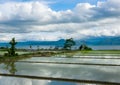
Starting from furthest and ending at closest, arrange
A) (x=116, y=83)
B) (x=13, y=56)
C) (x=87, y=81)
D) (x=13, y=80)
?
(x=13, y=56)
(x=13, y=80)
(x=87, y=81)
(x=116, y=83)

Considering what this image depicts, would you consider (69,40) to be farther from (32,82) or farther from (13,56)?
(32,82)

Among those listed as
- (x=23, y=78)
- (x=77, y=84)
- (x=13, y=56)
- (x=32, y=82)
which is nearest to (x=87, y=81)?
(x=77, y=84)

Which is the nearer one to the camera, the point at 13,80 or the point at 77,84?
the point at 77,84

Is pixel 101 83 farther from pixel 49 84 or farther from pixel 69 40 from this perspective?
pixel 69 40

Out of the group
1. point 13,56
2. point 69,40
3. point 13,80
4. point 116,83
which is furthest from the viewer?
point 69,40

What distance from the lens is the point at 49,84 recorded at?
9.22 metres

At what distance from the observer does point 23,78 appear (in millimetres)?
10594

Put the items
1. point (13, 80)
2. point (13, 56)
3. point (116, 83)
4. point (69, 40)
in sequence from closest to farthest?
point (116, 83) < point (13, 80) < point (13, 56) < point (69, 40)

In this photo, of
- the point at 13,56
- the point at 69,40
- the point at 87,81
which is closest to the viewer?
the point at 87,81

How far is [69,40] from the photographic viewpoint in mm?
38625

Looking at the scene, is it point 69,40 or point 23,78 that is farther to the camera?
point 69,40

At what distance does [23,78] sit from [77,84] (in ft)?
8.34

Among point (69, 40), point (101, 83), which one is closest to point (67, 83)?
point (101, 83)

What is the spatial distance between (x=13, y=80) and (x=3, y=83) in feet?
1.94
